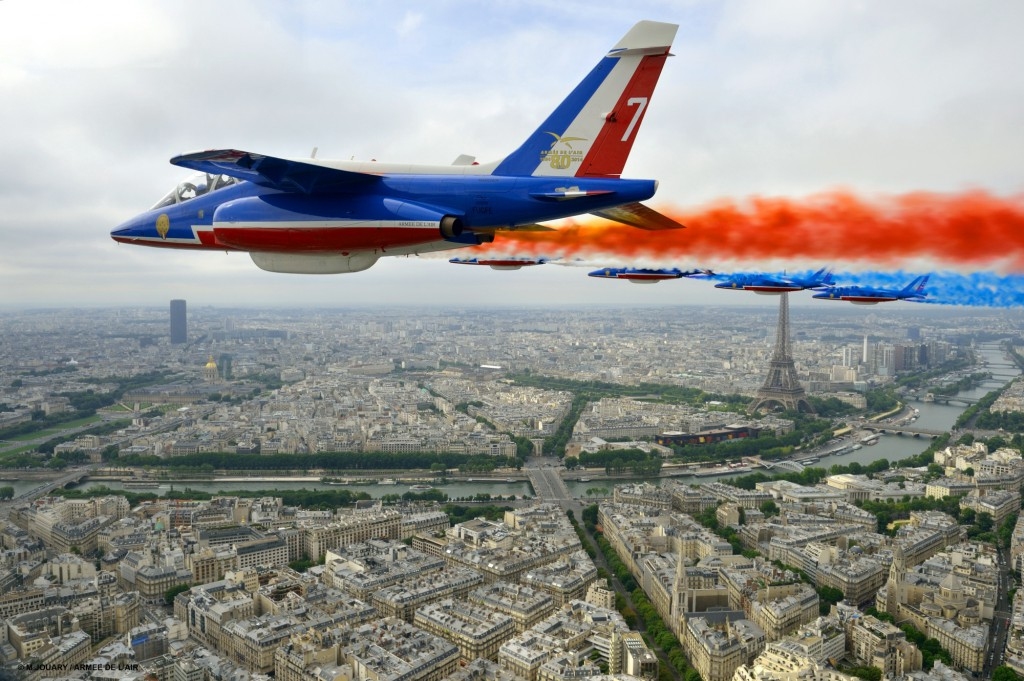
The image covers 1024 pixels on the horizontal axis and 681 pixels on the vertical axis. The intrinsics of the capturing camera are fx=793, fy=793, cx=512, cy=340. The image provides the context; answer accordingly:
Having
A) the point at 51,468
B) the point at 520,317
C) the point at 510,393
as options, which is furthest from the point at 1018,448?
the point at 520,317

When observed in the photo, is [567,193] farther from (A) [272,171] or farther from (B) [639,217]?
(A) [272,171]

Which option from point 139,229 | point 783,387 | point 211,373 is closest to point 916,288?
point 139,229

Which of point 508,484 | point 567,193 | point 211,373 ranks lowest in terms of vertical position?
point 508,484

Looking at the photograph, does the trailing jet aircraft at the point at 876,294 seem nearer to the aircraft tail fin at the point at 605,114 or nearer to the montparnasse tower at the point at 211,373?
the aircraft tail fin at the point at 605,114

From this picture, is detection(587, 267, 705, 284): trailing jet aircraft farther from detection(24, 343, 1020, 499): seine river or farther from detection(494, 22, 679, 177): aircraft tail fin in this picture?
detection(24, 343, 1020, 499): seine river

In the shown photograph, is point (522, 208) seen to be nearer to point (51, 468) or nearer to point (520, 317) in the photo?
point (51, 468)

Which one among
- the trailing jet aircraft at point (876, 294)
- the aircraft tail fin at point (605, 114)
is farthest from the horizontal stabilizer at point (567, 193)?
the trailing jet aircraft at point (876, 294)

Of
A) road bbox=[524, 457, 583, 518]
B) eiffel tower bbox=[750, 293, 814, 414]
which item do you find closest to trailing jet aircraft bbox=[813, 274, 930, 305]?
road bbox=[524, 457, 583, 518]
